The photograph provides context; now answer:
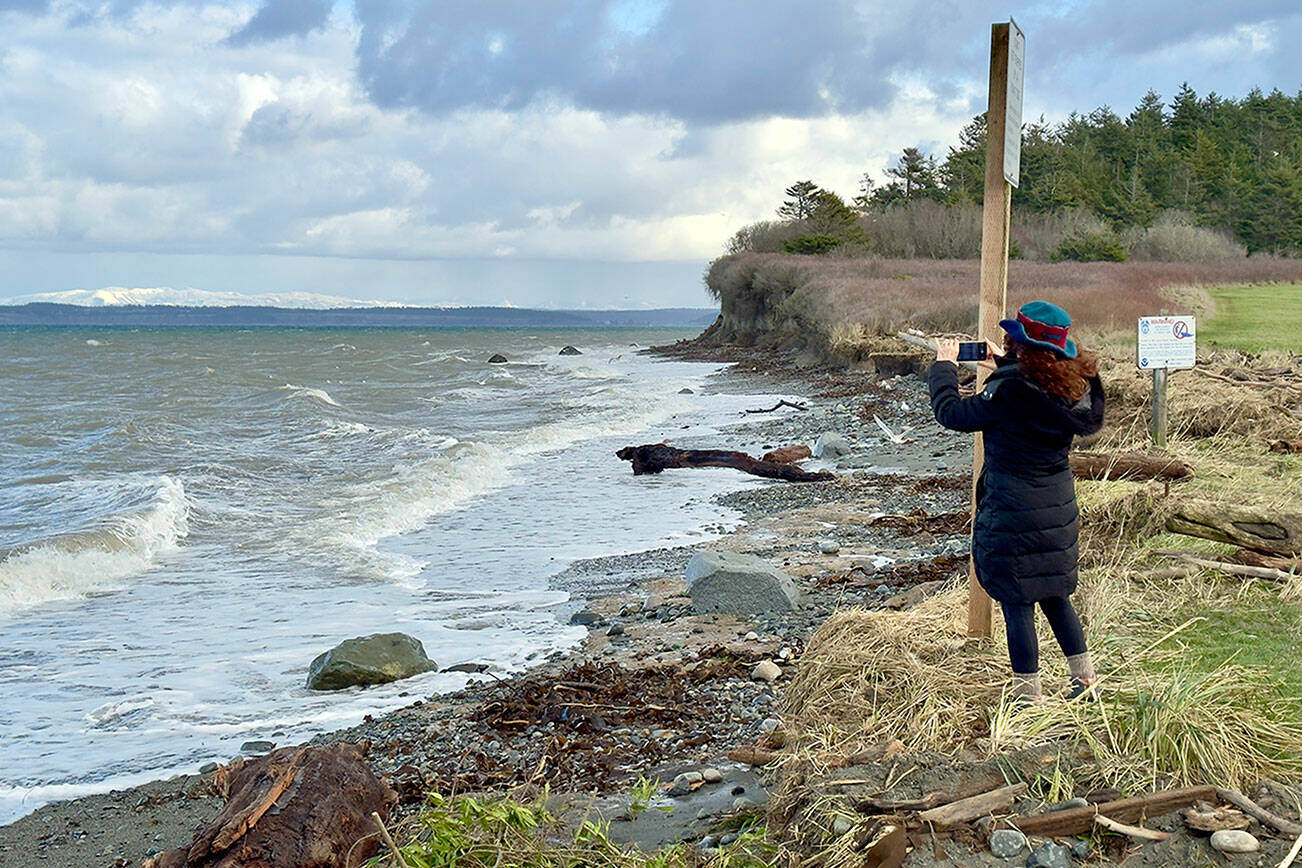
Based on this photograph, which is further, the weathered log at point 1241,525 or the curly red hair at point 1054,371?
the weathered log at point 1241,525

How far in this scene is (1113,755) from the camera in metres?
3.88

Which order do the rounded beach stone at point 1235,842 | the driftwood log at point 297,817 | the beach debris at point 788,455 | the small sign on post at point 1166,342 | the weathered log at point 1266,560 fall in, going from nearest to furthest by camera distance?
the rounded beach stone at point 1235,842 < the driftwood log at point 297,817 < the weathered log at point 1266,560 < the small sign on post at point 1166,342 < the beach debris at point 788,455

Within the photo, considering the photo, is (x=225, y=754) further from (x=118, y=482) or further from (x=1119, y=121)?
(x=1119, y=121)

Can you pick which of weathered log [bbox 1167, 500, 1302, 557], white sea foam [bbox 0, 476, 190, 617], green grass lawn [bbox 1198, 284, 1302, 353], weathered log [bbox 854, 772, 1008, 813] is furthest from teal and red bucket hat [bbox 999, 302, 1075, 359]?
green grass lawn [bbox 1198, 284, 1302, 353]

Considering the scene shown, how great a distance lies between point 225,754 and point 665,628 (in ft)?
10.2

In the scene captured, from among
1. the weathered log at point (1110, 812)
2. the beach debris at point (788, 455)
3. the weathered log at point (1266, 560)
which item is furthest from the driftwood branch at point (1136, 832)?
the beach debris at point (788, 455)

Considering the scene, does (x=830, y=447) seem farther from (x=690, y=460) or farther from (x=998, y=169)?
(x=998, y=169)

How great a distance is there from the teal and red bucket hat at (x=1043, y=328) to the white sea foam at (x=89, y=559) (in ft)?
31.5

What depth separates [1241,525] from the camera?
7164 millimetres

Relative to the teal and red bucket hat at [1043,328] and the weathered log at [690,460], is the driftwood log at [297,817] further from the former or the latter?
the weathered log at [690,460]

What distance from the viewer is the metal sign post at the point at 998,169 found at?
15.8ft

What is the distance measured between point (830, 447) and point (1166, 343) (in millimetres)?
6642

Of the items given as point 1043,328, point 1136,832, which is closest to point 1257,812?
point 1136,832

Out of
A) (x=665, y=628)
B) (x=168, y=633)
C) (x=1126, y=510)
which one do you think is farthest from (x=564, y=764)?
(x=168, y=633)
